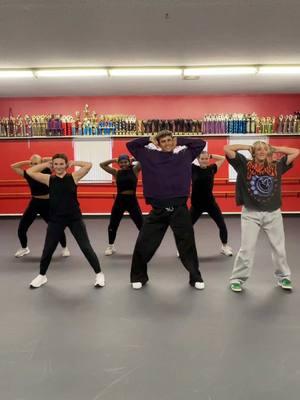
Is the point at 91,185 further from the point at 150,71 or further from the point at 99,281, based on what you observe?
the point at 99,281

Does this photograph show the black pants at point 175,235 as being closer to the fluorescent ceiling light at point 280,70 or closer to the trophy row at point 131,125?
the fluorescent ceiling light at point 280,70

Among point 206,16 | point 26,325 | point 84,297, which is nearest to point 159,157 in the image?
point 206,16

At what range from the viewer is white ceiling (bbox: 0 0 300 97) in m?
3.22

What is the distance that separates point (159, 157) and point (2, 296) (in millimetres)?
2257

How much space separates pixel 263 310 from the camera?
351 centimetres

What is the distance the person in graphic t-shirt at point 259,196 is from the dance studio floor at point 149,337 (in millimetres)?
497

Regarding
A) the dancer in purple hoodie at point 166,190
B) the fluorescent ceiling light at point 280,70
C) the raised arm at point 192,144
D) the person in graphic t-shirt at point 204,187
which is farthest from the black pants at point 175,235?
the fluorescent ceiling light at point 280,70

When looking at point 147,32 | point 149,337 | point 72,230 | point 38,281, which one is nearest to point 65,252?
point 38,281

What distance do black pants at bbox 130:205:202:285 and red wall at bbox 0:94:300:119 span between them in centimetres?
478

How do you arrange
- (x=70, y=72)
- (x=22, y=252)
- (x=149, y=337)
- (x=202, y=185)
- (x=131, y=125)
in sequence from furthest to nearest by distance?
(x=131, y=125), (x=70, y=72), (x=22, y=252), (x=202, y=185), (x=149, y=337)

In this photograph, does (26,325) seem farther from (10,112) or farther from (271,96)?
(271,96)

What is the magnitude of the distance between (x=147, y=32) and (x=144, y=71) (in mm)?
1800

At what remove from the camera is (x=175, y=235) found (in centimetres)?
410

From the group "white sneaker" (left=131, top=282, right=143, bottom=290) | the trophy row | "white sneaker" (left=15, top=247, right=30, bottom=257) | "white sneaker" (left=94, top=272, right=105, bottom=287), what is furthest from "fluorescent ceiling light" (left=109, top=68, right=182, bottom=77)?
"white sneaker" (left=131, top=282, right=143, bottom=290)
